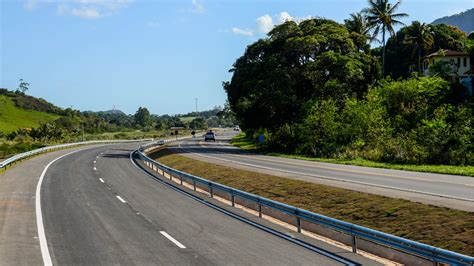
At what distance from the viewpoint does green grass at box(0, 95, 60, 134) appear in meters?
147

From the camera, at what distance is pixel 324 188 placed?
20.5m

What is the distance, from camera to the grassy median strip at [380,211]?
39.7 ft

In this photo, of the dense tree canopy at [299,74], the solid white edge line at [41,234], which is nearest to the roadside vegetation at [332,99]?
the dense tree canopy at [299,74]

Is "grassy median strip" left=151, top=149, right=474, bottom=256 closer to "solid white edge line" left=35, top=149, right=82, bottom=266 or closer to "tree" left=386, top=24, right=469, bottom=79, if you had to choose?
"solid white edge line" left=35, top=149, right=82, bottom=266

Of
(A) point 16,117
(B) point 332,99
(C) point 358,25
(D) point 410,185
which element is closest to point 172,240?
(D) point 410,185

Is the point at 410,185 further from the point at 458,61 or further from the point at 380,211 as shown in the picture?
the point at 458,61

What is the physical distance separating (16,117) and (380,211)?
165845mm

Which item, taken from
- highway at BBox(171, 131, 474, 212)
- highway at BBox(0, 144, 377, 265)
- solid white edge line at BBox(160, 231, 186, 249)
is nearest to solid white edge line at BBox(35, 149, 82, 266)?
highway at BBox(0, 144, 377, 265)

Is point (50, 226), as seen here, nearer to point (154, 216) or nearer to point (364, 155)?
point (154, 216)

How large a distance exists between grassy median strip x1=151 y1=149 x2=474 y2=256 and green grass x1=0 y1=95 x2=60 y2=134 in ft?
420

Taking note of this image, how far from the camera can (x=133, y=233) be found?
536 inches

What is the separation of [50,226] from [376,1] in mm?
64936

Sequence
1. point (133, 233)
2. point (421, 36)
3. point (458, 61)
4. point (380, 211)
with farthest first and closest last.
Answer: point (421, 36) < point (458, 61) < point (380, 211) < point (133, 233)

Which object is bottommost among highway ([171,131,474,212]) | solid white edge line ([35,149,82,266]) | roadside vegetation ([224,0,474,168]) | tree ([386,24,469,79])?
highway ([171,131,474,212])
